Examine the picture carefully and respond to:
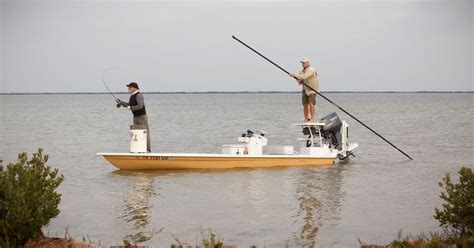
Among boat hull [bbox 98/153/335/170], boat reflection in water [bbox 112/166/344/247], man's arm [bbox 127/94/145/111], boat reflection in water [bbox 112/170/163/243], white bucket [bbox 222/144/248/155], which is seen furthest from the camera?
white bucket [bbox 222/144/248/155]

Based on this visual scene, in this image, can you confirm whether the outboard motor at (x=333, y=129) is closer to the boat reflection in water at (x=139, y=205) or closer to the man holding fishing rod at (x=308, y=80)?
the man holding fishing rod at (x=308, y=80)

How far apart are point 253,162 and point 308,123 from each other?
→ 1.72 meters

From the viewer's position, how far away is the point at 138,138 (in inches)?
573

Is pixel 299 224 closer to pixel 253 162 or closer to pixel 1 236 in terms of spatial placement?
pixel 1 236

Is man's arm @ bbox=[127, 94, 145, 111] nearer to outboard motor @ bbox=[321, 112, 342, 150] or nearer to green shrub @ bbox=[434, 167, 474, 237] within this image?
outboard motor @ bbox=[321, 112, 342, 150]

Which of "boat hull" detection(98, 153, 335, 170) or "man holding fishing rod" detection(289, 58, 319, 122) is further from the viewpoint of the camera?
"man holding fishing rod" detection(289, 58, 319, 122)

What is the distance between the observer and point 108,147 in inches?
997

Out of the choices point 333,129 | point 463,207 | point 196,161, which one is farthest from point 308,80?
point 463,207

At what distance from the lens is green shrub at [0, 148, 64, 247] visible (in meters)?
6.59

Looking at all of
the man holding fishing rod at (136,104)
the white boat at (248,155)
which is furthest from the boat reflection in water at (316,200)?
the man holding fishing rod at (136,104)

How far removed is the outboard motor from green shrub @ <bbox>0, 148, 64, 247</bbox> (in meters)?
9.95

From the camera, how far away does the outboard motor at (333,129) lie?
634 inches

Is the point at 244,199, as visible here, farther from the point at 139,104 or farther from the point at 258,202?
the point at 139,104

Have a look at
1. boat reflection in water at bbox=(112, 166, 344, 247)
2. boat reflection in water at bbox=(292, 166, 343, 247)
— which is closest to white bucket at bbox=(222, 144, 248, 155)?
boat reflection in water at bbox=(112, 166, 344, 247)
